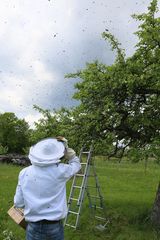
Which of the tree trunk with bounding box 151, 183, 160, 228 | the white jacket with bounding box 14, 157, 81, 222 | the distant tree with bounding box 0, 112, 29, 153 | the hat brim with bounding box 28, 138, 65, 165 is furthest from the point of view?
the distant tree with bounding box 0, 112, 29, 153

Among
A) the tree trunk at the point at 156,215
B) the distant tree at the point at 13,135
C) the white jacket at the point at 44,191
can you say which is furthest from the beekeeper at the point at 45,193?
the distant tree at the point at 13,135

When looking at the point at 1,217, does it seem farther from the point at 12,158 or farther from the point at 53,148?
the point at 12,158

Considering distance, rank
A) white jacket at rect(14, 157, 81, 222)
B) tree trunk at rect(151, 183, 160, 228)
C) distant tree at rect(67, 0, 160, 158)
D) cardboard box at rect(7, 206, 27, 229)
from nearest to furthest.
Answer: white jacket at rect(14, 157, 81, 222) → cardboard box at rect(7, 206, 27, 229) → distant tree at rect(67, 0, 160, 158) → tree trunk at rect(151, 183, 160, 228)

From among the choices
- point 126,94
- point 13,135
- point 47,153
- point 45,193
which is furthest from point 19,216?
point 13,135

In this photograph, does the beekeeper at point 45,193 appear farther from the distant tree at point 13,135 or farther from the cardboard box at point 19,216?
the distant tree at point 13,135

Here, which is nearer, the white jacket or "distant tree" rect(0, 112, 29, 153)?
the white jacket

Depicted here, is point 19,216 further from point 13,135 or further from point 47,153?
point 13,135

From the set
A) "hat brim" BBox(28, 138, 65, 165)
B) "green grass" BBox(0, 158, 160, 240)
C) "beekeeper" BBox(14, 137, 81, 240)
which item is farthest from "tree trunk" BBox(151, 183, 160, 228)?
"hat brim" BBox(28, 138, 65, 165)

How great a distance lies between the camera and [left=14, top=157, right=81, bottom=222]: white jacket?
671 centimetres

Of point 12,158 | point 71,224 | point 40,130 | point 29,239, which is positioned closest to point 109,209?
point 71,224

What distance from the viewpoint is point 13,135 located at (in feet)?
247

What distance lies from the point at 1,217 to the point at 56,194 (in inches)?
398

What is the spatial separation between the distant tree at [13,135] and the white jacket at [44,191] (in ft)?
219

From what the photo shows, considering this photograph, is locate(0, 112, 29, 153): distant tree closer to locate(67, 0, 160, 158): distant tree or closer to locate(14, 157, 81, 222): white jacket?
locate(67, 0, 160, 158): distant tree
